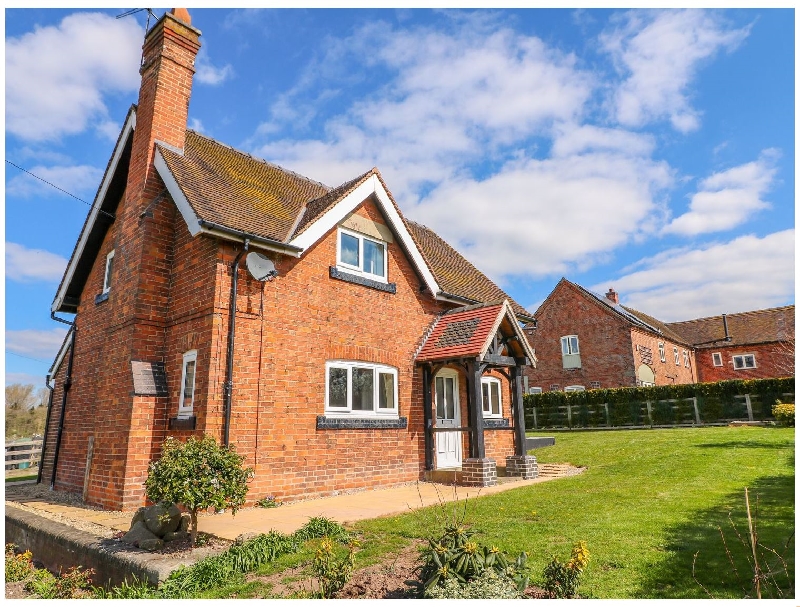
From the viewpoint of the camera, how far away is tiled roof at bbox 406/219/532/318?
15.6 m

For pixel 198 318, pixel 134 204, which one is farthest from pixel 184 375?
pixel 134 204

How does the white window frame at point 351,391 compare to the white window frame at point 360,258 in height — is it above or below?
below

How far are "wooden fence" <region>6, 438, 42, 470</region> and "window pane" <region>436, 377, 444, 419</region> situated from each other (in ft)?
52.8

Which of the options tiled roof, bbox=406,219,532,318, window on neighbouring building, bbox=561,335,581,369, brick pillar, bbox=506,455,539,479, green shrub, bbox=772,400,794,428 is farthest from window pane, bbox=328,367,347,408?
window on neighbouring building, bbox=561,335,581,369

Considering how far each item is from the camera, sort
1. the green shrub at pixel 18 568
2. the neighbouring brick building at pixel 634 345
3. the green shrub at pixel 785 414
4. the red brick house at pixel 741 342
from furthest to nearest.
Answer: the red brick house at pixel 741 342 → the neighbouring brick building at pixel 634 345 → the green shrub at pixel 785 414 → the green shrub at pixel 18 568

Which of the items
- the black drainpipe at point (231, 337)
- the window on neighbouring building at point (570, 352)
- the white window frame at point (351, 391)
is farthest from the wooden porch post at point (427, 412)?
the window on neighbouring building at point (570, 352)

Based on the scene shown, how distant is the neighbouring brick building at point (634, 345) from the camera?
116ft

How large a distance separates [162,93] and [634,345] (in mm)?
32101

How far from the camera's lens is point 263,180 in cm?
1403

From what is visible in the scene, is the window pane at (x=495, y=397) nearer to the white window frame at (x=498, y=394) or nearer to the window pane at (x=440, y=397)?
the white window frame at (x=498, y=394)

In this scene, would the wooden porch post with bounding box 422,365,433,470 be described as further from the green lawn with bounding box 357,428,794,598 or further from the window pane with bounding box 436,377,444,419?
the green lawn with bounding box 357,428,794,598

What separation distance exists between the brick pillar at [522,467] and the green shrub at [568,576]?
28.2ft

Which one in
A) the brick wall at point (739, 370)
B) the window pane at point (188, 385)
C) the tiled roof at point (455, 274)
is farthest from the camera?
the brick wall at point (739, 370)
